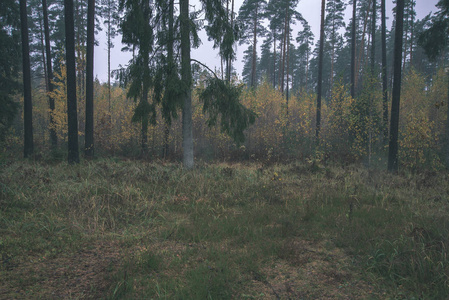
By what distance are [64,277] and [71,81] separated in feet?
27.7

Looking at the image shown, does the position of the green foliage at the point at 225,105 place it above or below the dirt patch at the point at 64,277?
above

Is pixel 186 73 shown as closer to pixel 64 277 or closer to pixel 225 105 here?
pixel 225 105

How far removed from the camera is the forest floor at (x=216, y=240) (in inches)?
120

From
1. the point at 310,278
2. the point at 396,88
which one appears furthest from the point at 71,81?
the point at 396,88

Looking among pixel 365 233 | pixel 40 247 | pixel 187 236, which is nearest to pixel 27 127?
pixel 40 247

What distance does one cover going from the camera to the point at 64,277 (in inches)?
127

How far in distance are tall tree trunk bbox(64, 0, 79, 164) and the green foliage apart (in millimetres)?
5123

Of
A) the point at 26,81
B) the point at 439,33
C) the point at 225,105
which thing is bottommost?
the point at 225,105

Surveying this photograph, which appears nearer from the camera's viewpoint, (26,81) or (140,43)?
(140,43)

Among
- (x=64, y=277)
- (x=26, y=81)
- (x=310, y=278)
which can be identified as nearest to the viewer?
(x=64, y=277)

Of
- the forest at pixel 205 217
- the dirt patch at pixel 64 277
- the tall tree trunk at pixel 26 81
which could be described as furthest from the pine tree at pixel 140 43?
the tall tree trunk at pixel 26 81

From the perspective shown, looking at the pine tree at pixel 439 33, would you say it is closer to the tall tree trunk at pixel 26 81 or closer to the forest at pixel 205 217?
the forest at pixel 205 217

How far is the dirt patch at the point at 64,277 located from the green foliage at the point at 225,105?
5.43 meters

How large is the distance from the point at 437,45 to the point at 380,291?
12.6 m
